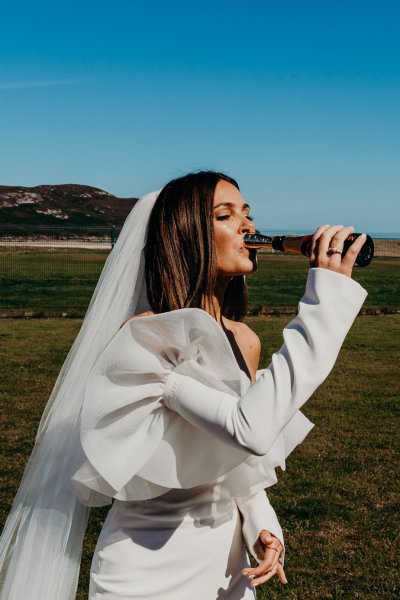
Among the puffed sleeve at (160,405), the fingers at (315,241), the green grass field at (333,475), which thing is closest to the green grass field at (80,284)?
the green grass field at (333,475)

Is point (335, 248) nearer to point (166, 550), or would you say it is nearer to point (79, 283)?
point (166, 550)

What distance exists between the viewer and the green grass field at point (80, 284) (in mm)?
18688

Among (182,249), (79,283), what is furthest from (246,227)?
(79,283)

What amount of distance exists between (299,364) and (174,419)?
0.50 meters

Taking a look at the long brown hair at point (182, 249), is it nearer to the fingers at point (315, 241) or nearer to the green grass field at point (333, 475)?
the fingers at point (315, 241)

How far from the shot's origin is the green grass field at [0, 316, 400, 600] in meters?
4.71

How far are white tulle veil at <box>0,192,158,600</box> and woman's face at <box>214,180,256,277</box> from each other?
28cm

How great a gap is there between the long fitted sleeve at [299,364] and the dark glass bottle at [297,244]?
11 centimetres

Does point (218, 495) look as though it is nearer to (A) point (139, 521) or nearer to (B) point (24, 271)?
(A) point (139, 521)

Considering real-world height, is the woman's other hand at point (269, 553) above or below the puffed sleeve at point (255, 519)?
below

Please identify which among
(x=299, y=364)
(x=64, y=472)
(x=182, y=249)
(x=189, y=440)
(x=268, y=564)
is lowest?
(x=268, y=564)

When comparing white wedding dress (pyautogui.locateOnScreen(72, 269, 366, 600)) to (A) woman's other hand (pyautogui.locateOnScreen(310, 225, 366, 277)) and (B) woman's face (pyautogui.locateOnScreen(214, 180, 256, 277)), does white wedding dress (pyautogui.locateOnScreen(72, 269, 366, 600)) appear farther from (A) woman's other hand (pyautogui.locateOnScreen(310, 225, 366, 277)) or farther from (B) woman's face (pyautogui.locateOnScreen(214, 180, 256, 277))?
(B) woman's face (pyautogui.locateOnScreen(214, 180, 256, 277))

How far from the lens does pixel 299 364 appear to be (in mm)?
1653

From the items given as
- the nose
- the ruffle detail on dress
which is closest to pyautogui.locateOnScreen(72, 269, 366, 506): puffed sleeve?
the ruffle detail on dress
